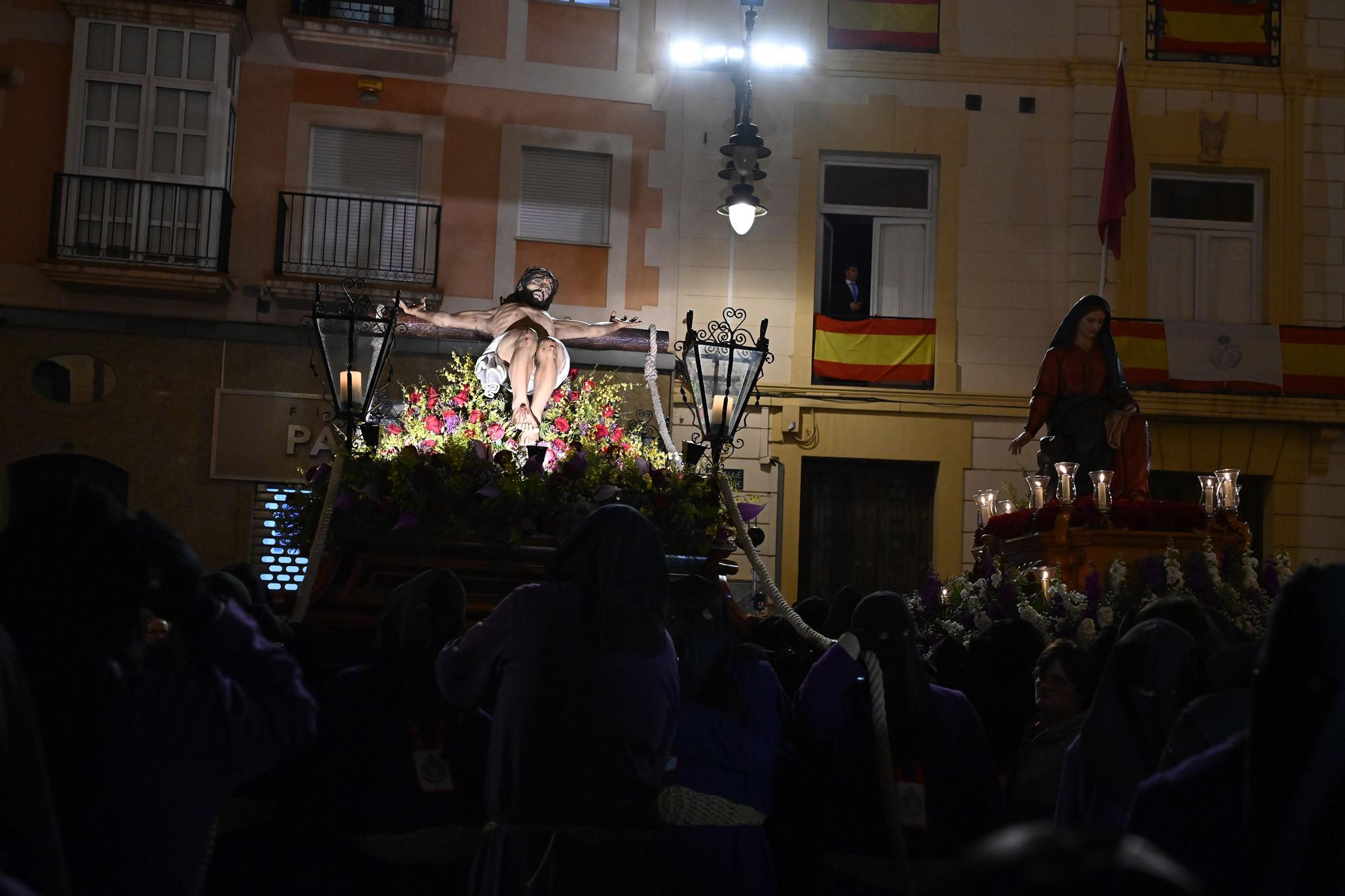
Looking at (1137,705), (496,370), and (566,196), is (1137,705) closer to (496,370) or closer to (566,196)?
(496,370)

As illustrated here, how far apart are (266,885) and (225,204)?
34.2 feet

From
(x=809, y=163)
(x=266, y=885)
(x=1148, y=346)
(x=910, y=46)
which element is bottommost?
(x=266, y=885)

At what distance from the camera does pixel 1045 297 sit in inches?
574

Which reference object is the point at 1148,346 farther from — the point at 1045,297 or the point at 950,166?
the point at 950,166

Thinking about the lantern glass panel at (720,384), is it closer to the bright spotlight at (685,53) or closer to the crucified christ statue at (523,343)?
the crucified christ statue at (523,343)

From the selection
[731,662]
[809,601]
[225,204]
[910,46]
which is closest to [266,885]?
[731,662]

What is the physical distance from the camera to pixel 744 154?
42.1 ft

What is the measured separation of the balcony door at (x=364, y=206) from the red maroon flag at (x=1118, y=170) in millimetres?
6832

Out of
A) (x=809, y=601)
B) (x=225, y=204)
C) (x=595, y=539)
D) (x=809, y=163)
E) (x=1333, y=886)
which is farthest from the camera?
(x=809, y=163)

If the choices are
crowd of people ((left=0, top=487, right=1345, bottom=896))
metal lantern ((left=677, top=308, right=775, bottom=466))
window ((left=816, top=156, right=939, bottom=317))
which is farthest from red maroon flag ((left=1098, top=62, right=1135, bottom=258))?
crowd of people ((left=0, top=487, right=1345, bottom=896))

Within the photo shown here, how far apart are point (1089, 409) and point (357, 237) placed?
8.04m

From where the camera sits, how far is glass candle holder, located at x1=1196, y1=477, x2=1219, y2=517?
8391mm

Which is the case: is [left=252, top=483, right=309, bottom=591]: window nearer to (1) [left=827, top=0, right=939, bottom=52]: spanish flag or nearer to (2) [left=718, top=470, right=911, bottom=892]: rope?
(1) [left=827, top=0, right=939, bottom=52]: spanish flag

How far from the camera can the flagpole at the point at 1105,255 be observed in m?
13.9
